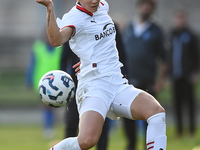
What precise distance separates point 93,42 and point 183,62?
224 inches

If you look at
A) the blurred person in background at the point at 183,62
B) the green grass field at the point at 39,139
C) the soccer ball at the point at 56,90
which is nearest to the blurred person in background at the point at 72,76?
the soccer ball at the point at 56,90

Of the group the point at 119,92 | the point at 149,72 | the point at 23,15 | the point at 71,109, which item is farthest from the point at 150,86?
the point at 23,15

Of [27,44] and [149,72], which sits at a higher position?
[149,72]

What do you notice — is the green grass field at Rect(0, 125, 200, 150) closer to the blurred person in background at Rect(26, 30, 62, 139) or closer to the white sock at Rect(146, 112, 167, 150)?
the blurred person in background at Rect(26, 30, 62, 139)

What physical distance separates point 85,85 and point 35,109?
12.4m

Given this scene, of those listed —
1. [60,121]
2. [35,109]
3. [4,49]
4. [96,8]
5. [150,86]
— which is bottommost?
[4,49]

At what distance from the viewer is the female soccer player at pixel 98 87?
4.86m

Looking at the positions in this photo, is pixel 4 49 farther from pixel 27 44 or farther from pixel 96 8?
pixel 96 8

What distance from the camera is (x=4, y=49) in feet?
94.8

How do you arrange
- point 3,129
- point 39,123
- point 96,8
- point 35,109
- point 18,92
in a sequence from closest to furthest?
point 96,8 < point 3,129 < point 39,123 < point 35,109 < point 18,92

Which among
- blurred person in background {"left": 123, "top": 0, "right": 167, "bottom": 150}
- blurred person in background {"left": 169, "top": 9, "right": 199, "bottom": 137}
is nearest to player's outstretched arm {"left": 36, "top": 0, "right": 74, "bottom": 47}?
blurred person in background {"left": 123, "top": 0, "right": 167, "bottom": 150}

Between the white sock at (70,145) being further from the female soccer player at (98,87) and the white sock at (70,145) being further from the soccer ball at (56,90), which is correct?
the soccer ball at (56,90)

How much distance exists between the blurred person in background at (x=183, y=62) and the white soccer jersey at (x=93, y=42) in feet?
17.8

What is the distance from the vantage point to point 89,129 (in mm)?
4793
